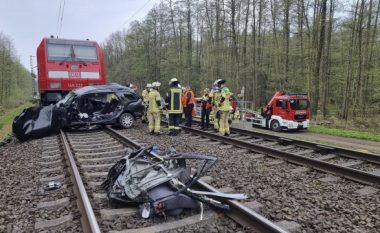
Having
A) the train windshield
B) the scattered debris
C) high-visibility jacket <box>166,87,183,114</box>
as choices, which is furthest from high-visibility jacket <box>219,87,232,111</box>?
the train windshield

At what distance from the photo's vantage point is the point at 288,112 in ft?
54.2

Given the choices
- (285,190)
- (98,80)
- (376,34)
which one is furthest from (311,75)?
(285,190)

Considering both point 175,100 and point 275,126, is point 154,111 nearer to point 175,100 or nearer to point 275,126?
point 175,100

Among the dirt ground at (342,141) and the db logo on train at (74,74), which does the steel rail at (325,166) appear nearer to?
the dirt ground at (342,141)

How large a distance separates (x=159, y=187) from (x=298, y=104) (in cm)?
1399

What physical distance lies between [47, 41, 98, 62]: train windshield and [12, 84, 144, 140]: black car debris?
9.17 feet

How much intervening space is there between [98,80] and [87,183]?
1079 cm

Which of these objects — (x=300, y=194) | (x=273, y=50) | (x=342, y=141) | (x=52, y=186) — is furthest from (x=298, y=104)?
(x=273, y=50)

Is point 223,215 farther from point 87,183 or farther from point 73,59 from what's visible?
point 73,59

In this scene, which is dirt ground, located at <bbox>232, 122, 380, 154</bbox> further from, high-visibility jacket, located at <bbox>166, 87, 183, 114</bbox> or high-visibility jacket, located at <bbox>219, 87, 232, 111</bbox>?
high-visibility jacket, located at <bbox>166, 87, 183, 114</bbox>

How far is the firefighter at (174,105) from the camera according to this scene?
11016 mm

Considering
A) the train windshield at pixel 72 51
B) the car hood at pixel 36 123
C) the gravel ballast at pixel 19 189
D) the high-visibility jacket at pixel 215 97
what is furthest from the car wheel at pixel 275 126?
the gravel ballast at pixel 19 189

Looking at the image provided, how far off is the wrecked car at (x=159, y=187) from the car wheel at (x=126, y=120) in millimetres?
7756

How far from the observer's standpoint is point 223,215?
3820 mm
